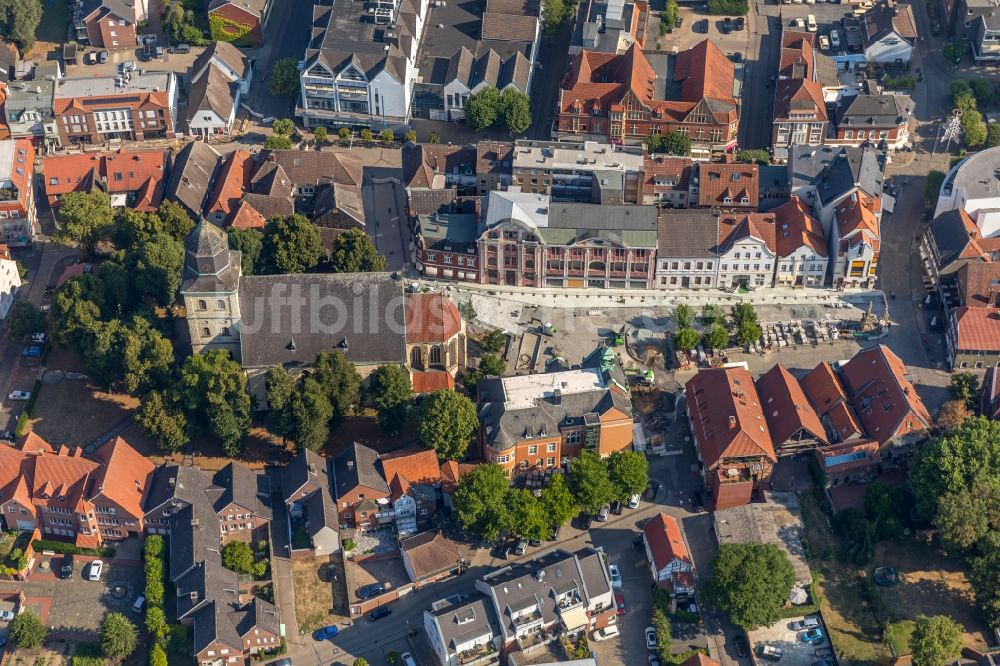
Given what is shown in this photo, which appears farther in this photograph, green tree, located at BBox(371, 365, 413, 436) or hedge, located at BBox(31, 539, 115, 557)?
green tree, located at BBox(371, 365, 413, 436)

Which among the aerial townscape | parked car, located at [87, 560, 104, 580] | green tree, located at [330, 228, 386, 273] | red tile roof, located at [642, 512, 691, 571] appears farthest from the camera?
green tree, located at [330, 228, 386, 273]

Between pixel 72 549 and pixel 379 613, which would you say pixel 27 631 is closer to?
pixel 72 549

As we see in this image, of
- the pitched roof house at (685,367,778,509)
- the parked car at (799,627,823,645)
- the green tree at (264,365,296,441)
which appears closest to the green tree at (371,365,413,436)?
the green tree at (264,365,296,441)

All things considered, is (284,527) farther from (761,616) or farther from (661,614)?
(761,616)

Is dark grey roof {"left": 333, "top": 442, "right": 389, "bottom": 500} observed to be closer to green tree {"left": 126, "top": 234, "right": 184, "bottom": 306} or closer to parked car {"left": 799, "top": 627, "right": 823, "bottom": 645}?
green tree {"left": 126, "top": 234, "right": 184, "bottom": 306}

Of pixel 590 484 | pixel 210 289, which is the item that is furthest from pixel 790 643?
pixel 210 289

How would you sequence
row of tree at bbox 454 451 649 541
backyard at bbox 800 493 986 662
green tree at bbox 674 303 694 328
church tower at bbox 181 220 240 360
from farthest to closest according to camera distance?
green tree at bbox 674 303 694 328 → church tower at bbox 181 220 240 360 → row of tree at bbox 454 451 649 541 → backyard at bbox 800 493 986 662

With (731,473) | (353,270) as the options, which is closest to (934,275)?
(731,473)

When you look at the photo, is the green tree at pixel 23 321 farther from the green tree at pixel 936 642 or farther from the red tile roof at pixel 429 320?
the green tree at pixel 936 642
